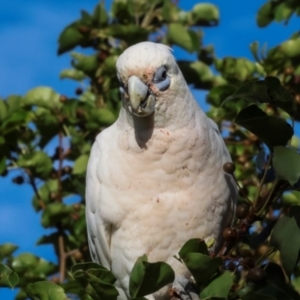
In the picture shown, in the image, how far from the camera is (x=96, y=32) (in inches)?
161

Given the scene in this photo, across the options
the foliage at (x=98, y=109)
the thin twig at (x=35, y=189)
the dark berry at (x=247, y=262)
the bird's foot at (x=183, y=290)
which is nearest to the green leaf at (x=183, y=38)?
the foliage at (x=98, y=109)

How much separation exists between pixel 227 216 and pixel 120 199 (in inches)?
15.4

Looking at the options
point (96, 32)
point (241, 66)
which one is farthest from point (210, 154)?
point (96, 32)

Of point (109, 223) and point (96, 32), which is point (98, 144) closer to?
point (109, 223)

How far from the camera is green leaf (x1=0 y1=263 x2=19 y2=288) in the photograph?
246cm

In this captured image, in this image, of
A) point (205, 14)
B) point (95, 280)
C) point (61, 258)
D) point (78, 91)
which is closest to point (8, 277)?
point (95, 280)

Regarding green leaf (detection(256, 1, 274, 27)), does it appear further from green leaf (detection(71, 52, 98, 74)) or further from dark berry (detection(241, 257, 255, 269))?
dark berry (detection(241, 257, 255, 269))

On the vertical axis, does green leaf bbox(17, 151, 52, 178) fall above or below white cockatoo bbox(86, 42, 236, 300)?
above

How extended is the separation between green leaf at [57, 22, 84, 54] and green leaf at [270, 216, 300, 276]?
1.86 metres

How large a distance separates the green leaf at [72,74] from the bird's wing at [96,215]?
1178mm

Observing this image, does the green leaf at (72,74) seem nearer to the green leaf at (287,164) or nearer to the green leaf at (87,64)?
the green leaf at (87,64)

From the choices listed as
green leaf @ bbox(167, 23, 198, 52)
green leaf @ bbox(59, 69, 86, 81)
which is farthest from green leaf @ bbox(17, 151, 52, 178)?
green leaf @ bbox(167, 23, 198, 52)

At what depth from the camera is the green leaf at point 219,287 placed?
2375 mm

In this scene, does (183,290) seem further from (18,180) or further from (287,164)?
(18,180)
